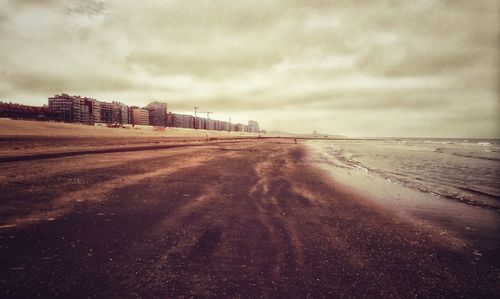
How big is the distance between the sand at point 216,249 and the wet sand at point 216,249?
2 centimetres

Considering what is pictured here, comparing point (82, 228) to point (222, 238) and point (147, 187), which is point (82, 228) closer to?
point (222, 238)

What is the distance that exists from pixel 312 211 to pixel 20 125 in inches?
1912

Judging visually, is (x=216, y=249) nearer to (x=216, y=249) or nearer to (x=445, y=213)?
(x=216, y=249)

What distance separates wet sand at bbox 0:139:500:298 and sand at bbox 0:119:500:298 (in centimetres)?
2

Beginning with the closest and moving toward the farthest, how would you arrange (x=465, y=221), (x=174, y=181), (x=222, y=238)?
(x=222, y=238)
(x=465, y=221)
(x=174, y=181)

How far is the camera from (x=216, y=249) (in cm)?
455

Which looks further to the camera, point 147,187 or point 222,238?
point 147,187

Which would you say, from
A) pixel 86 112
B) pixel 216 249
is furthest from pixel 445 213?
pixel 86 112

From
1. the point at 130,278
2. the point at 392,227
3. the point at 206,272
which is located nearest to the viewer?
the point at 130,278

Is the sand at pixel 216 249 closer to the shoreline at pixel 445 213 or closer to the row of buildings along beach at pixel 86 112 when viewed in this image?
the shoreline at pixel 445 213

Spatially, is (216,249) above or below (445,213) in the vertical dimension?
above

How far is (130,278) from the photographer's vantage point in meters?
3.52

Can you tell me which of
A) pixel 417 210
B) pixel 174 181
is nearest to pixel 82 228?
pixel 174 181

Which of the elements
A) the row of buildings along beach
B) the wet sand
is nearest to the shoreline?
the wet sand
